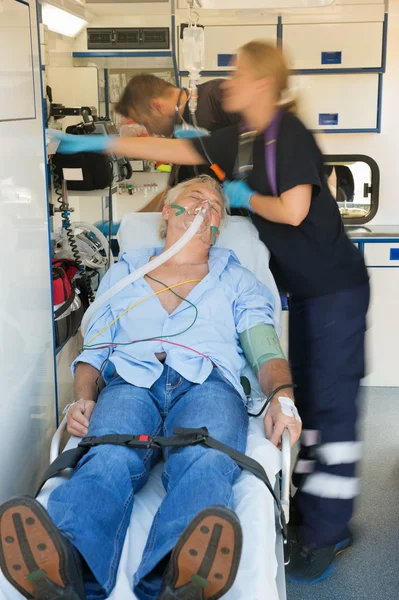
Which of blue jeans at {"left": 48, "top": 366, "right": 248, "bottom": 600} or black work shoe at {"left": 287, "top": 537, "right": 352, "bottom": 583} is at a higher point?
blue jeans at {"left": 48, "top": 366, "right": 248, "bottom": 600}

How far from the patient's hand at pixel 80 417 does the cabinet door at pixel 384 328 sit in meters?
2.30

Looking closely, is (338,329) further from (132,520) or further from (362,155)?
(362,155)

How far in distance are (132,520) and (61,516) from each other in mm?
259

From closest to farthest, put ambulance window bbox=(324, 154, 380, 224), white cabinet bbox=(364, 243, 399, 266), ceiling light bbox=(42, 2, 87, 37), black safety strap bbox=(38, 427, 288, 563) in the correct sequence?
black safety strap bbox=(38, 427, 288, 563), ceiling light bbox=(42, 2, 87, 37), white cabinet bbox=(364, 243, 399, 266), ambulance window bbox=(324, 154, 380, 224)

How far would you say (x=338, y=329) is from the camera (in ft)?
6.96

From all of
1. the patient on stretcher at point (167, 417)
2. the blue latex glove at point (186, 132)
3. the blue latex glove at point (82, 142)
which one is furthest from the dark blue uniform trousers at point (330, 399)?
the blue latex glove at point (82, 142)

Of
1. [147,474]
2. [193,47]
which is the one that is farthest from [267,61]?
[147,474]

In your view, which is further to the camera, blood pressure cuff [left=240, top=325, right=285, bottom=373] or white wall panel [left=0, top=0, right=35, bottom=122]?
blood pressure cuff [left=240, top=325, right=285, bottom=373]

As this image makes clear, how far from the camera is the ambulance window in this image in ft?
14.8

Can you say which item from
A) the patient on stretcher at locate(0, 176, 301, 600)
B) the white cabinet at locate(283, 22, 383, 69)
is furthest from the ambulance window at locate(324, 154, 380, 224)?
the patient on stretcher at locate(0, 176, 301, 600)

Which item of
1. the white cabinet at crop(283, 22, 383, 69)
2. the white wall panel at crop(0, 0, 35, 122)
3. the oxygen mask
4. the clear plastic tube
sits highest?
the white cabinet at crop(283, 22, 383, 69)

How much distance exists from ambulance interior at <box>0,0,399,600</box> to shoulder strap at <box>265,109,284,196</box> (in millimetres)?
128

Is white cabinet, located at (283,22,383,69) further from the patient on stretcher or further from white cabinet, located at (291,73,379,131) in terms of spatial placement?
the patient on stretcher

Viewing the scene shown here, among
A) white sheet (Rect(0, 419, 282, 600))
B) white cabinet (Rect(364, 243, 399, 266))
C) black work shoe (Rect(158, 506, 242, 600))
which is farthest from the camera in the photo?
white cabinet (Rect(364, 243, 399, 266))
